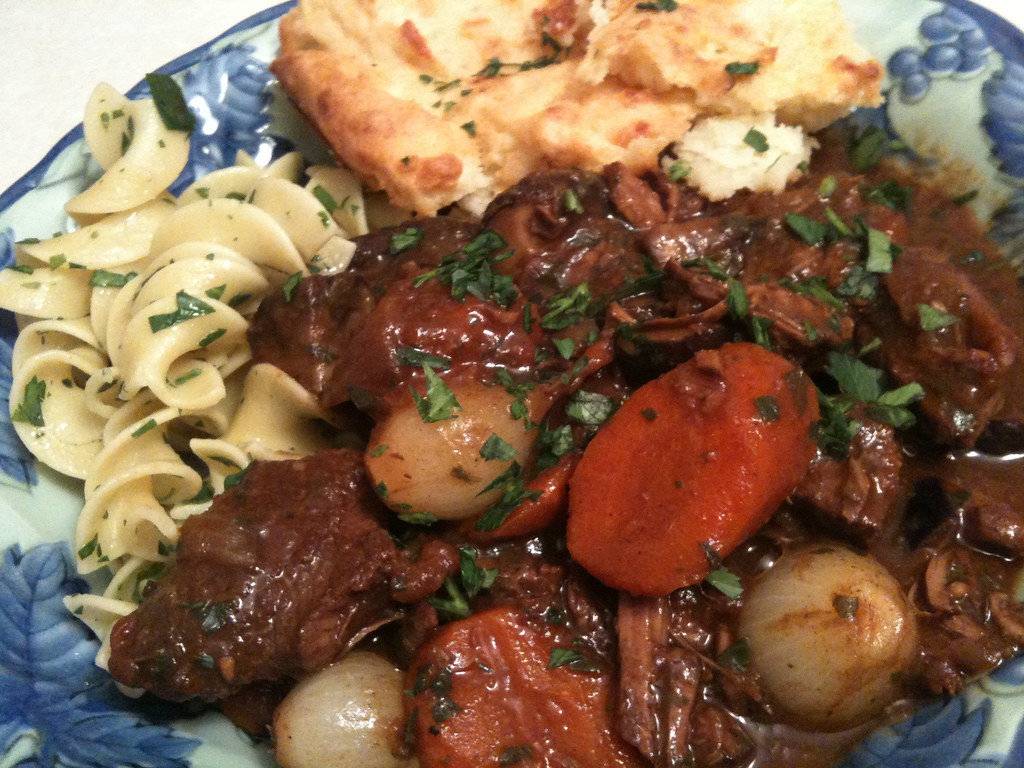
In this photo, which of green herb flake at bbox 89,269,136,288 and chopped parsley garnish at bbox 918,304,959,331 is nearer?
chopped parsley garnish at bbox 918,304,959,331

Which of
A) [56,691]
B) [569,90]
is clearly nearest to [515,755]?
[56,691]

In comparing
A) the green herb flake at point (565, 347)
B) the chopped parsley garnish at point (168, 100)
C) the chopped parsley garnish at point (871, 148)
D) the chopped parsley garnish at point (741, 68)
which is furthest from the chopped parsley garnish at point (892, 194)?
the chopped parsley garnish at point (168, 100)

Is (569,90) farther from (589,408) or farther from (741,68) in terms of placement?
(589,408)

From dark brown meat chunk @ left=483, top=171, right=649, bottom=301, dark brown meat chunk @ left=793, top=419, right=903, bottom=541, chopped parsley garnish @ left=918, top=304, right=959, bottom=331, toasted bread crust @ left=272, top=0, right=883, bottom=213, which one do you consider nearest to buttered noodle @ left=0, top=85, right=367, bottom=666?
toasted bread crust @ left=272, top=0, right=883, bottom=213

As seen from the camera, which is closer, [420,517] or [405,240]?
[420,517]

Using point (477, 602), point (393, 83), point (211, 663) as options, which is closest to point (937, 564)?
point (477, 602)

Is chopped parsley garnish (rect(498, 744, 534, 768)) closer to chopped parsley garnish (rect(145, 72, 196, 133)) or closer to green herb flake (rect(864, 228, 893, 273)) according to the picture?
green herb flake (rect(864, 228, 893, 273))
